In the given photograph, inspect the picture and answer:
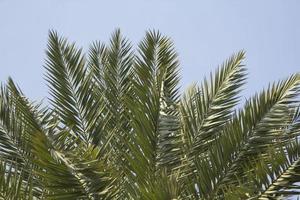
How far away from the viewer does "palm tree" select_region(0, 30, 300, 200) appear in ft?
17.7

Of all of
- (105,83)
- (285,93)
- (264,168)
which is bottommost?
(264,168)

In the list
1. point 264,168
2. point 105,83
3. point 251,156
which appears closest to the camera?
point 264,168

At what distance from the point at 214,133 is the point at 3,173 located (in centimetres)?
290

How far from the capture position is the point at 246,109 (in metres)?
6.72

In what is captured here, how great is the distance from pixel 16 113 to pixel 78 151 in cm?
180

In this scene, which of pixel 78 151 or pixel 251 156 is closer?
pixel 78 151

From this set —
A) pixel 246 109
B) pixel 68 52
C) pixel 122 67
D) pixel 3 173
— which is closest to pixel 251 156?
pixel 246 109

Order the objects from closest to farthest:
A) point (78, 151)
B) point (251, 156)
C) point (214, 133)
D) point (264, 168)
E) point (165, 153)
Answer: point (78, 151) → point (264, 168) → point (165, 153) → point (251, 156) → point (214, 133)

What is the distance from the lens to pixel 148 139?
5.86 meters

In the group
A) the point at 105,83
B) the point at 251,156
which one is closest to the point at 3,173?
the point at 251,156

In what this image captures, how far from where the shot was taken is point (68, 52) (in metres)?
8.74

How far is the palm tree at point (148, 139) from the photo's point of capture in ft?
17.7

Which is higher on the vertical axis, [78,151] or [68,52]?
[68,52]

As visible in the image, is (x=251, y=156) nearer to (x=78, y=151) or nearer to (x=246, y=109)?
(x=246, y=109)
